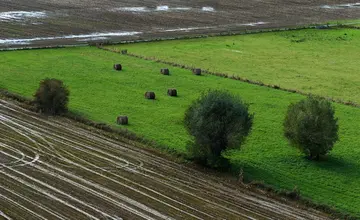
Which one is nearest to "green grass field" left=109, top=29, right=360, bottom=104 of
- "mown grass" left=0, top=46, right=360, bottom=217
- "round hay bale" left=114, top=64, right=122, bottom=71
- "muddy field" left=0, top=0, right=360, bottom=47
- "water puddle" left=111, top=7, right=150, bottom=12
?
"mown grass" left=0, top=46, right=360, bottom=217

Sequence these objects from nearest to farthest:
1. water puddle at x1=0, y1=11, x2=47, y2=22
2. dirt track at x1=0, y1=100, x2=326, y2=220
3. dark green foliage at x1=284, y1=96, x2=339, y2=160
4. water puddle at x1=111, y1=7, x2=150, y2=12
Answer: dirt track at x1=0, y1=100, x2=326, y2=220 < dark green foliage at x1=284, y1=96, x2=339, y2=160 < water puddle at x1=0, y1=11, x2=47, y2=22 < water puddle at x1=111, y1=7, x2=150, y2=12

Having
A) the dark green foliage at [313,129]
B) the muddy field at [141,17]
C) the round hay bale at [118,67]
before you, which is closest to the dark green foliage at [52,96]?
the round hay bale at [118,67]

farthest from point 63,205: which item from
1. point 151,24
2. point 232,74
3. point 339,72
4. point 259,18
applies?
point 259,18

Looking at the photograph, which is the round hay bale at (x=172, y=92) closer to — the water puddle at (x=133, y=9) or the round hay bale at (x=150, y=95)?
the round hay bale at (x=150, y=95)

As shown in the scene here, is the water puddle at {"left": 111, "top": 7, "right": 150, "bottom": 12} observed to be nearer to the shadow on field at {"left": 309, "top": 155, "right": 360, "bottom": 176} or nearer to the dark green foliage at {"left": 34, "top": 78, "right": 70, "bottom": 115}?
the dark green foliage at {"left": 34, "top": 78, "right": 70, "bottom": 115}

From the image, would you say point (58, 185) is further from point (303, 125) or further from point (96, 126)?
point (303, 125)

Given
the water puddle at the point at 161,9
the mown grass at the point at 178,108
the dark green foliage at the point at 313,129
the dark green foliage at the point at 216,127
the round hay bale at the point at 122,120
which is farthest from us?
the water puddle at the point at 161,9
